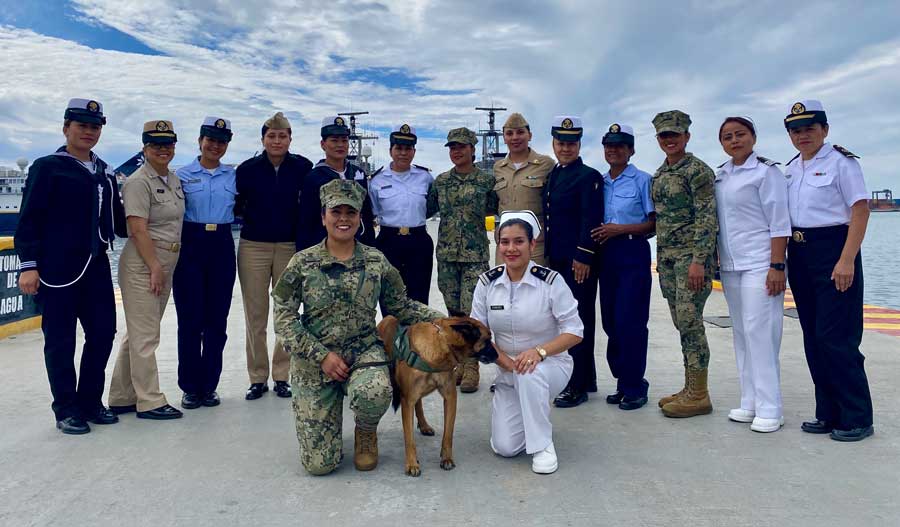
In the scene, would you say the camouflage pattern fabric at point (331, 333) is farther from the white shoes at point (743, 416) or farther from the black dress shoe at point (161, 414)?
the white shoes at point (743, 416)

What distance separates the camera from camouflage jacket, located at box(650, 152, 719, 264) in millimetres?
4215

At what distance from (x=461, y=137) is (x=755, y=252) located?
2310 mm

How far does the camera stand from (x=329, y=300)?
141 inches

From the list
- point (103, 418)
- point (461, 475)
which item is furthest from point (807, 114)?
point (103, 418)

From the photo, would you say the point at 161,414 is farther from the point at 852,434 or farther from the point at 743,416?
the point at 852,434

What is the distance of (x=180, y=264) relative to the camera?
15.3 ft

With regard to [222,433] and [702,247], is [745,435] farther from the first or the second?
[222,433]

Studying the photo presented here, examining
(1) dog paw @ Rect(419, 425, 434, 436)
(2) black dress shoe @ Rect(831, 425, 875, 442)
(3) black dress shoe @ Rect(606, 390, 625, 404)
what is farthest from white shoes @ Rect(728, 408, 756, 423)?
(1) dog paw @ Rect(419, 425, 434, 436)

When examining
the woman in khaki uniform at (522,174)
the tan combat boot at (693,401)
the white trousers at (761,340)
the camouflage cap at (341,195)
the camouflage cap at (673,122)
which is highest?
the camouflage cap at (673,122)

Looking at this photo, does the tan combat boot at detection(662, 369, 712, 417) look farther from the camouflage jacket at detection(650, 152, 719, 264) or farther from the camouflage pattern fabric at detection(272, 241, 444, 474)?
the camouflage pattern fabric at detection(272, 241, 444, 474)

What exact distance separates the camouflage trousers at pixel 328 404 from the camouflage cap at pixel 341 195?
865 millimetres

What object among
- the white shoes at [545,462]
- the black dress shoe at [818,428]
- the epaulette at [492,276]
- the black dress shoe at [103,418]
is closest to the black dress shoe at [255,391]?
Result: the black dress shoe at [103,418]

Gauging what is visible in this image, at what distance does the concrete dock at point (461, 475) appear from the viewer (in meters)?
2.89

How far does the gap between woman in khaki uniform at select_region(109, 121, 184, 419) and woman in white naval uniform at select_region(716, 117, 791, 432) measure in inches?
148
